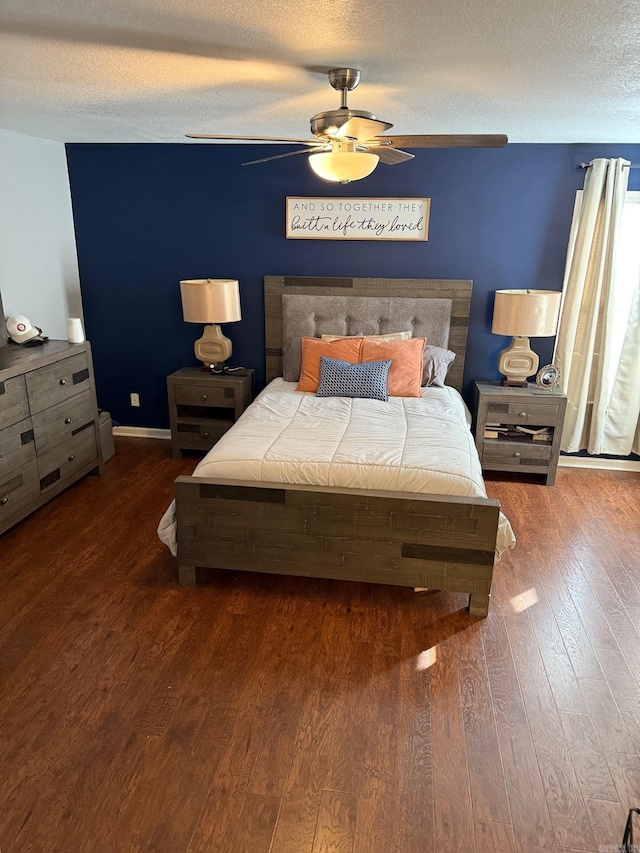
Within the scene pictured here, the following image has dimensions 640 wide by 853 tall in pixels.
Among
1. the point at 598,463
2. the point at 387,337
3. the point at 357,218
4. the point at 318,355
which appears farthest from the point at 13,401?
the point at 598,463

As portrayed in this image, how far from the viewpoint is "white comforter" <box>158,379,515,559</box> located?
2734 mm

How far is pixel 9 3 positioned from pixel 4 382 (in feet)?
6.69

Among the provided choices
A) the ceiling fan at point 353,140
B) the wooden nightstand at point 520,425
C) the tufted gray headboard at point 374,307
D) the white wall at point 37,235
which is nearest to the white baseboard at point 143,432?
the white wall at point 37,235

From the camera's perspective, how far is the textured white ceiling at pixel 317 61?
1.68m

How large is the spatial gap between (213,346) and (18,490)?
5.77 feet

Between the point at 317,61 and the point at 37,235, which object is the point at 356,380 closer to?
the point at 317,61

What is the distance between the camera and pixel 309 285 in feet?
14.6

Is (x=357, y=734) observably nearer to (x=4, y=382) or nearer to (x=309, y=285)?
(x=4, y=382)

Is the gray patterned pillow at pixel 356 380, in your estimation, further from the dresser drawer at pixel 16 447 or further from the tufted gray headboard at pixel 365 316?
the dresser drawer at pixel 16 447

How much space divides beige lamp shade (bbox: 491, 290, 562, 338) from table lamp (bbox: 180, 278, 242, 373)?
6.39 ft

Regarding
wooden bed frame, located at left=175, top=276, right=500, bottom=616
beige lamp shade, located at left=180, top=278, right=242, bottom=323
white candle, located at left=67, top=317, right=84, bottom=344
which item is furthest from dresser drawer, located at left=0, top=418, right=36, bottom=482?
beige lamp shade, located at left=180, top=278, right=242, bottom=323

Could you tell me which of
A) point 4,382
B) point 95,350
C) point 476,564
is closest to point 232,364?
point 95,350

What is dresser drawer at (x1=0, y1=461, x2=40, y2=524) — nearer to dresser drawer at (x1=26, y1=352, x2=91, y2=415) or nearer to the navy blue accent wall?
dresser drawer at (x1=26, y1=352, x2=91, y2=415)

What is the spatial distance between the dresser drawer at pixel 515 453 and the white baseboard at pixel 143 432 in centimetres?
267
